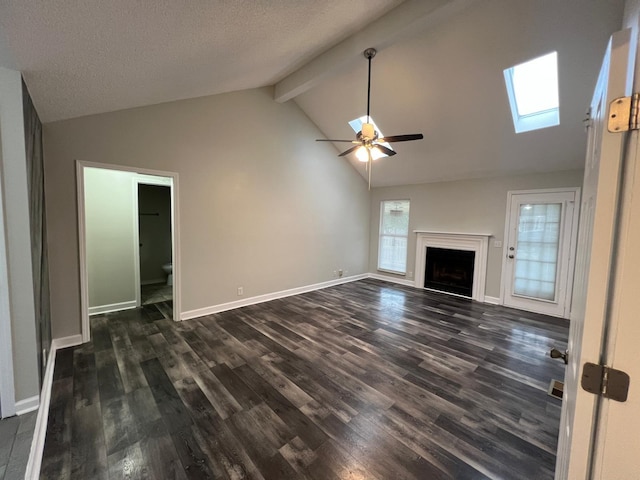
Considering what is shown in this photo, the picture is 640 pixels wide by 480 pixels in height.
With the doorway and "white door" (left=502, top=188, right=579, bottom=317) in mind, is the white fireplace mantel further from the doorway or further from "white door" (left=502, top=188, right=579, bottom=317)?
the doorway

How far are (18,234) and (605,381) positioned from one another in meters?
3.05

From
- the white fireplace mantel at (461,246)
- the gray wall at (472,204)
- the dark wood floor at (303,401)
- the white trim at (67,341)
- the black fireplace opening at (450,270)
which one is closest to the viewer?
the dark wood floor at (303,401)

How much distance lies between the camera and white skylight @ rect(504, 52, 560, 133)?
3098 mm

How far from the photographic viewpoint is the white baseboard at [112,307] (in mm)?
3873

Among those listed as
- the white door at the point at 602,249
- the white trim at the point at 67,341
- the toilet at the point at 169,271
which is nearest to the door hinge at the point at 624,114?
the white door at the point at 602,249

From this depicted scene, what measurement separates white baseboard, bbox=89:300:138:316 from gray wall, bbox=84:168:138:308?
3cm

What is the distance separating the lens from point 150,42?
1666mm

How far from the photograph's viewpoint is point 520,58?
9.23 feet

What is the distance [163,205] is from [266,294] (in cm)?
312

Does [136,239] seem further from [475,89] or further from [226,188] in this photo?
[475,89]

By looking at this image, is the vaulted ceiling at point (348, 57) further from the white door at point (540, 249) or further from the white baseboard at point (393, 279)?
the white baseboard at point (393, 279)

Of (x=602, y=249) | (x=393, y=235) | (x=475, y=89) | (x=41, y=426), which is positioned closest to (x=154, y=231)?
(x=41, y=426)

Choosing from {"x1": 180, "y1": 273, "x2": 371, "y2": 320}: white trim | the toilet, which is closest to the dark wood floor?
{"x1": 180, "y1": 273, "x2": 371, "y2": 320}: white trim

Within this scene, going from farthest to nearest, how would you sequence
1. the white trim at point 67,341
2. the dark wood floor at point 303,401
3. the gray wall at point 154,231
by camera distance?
1. the gray wall at point 154,231
2. the white trim at point 67,341
3. the dark wood floor at point 303,401
